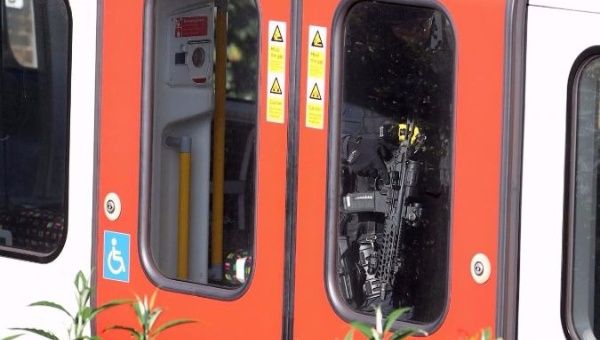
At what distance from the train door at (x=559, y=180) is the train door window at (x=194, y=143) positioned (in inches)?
47.6

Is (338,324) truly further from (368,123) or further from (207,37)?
(207,37)

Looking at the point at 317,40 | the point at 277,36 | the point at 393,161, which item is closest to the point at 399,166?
the point at 393,161

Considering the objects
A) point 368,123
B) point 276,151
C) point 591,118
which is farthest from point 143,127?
point 591,118

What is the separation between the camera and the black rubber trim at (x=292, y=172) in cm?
447

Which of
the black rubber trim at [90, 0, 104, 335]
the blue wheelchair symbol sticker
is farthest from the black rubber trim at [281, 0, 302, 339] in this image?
the black rubber trim at [90, 0, 104, 335]

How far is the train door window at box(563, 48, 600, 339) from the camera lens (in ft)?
12.6

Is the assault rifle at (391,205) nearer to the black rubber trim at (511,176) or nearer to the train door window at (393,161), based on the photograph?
the train door window at (393,161)

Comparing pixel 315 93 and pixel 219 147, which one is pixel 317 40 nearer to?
pixel 315 93

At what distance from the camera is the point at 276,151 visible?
453 cm

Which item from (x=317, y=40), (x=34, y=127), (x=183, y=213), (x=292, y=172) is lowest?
(x=183, y=213)

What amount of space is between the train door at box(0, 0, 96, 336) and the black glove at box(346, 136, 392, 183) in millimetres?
1176

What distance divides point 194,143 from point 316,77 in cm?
72

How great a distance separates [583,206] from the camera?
12.8ft

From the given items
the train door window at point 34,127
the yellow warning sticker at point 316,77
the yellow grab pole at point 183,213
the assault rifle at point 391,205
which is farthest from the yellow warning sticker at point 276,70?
the train door window at point 34,127
